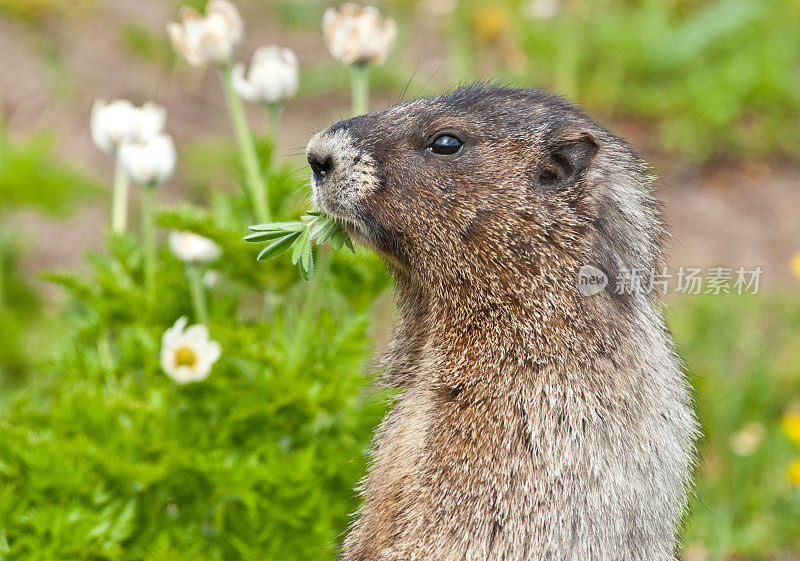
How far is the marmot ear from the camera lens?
2896mm

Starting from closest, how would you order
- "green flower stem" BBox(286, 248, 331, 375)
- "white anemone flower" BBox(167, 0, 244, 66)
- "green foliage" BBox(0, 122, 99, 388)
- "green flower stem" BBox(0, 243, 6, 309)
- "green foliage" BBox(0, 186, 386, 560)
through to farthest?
"green foliage" BBox(0, 186, 386, 560) → "green flower stem" BBox(286, 248, 331, 375) → "white anemone flower" BBox(167, 0, 244, 66) → "green foliage" BBox(0, 122, 99, 388) → "green flower stem" BBox(0, 243, 6, 309)

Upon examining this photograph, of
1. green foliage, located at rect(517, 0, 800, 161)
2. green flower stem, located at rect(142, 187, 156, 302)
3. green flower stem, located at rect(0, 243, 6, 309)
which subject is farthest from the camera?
green foliage, located at rect(517, 0, 800, 161)

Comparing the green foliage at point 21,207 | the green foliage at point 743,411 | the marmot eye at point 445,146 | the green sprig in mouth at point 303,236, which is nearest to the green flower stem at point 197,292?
the green sprig in mouth at point 303,236

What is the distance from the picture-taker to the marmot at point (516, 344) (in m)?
2.74

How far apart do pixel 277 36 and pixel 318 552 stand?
5922mm

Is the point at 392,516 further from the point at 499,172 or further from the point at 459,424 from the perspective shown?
the point at 499,172

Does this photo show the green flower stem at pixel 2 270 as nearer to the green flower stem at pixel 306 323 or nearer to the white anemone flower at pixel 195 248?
the white anemone flower at pixel 195 248

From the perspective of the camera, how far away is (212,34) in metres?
3.53

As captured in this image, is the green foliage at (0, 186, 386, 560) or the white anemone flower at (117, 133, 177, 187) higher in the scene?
the white anemone flower at (117, 133, 177, 187)

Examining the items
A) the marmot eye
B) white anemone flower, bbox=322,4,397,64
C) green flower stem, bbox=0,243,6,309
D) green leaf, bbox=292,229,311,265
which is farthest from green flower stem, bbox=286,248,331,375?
green flower stem, bbox=0,243,6,309

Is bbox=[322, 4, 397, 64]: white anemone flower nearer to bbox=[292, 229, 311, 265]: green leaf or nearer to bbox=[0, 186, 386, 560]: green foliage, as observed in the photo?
bbox=[0, 186, 386, 560]: green foliage

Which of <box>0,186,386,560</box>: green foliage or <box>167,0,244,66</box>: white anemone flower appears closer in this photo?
<box>0,186,386,560</box>: green foliage

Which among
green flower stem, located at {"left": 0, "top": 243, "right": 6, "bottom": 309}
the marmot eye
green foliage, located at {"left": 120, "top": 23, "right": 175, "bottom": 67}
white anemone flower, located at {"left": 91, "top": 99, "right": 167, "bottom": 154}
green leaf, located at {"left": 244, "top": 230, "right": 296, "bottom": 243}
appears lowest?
green leaf, located at {"left": 244, "top": 230, "right": 296, "bottom": 243}

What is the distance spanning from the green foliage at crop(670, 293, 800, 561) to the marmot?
129 centimetres
